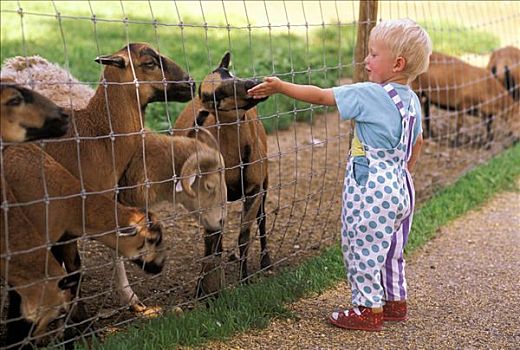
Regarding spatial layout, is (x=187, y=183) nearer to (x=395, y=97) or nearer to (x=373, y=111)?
(x=373, y=111)

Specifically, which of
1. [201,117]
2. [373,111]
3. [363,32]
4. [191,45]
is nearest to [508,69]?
[363,32]

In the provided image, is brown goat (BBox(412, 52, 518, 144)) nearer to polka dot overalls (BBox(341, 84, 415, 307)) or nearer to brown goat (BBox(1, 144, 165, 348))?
polka dot overalls (BBox(341, 84, 415, 307))

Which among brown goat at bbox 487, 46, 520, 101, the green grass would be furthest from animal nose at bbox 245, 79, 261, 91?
brown goat at bbox 487, 46, 520, 101

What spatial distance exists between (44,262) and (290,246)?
2.35 m

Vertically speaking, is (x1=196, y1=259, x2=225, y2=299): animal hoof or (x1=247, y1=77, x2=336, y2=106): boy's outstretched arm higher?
(x1=247, y1=77, x2=336, y2=106): boy's outstretched arm

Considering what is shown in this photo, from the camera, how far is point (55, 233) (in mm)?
3629

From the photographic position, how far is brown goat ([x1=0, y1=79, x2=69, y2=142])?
327 centimetres

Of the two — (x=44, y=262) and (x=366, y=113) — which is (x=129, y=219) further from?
(x=366, y=113)

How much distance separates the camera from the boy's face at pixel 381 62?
3.94 meters

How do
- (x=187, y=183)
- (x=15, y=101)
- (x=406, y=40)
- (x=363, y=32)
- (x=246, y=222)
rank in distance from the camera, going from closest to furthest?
(x=15, y=101) → (x=406, y=40) → (x=187, y=183) → (x=246, y=222) → (x=363, y=32)

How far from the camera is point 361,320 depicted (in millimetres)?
4160

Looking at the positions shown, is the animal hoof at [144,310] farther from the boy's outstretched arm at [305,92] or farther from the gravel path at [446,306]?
the boy's outstretched arm at [305,92]

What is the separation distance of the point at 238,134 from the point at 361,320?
1202 mm

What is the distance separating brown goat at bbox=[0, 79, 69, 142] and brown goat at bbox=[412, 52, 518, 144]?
18.1 feet
